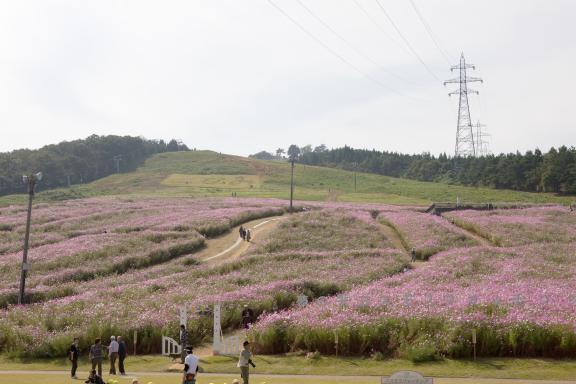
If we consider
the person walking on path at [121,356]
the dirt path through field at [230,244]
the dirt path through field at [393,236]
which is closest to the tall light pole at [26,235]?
the person walking on path at [121,356]

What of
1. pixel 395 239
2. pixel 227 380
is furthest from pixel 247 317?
pixel 395 239

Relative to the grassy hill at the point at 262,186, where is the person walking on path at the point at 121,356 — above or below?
below

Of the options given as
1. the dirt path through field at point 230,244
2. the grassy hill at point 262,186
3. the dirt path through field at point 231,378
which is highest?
the grassy hill at point 262,186

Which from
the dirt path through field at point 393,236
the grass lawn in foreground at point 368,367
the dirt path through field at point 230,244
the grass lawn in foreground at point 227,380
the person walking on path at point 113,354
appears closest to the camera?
the grass lawn in foreground at point 227,380

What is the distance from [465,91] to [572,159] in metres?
23.3

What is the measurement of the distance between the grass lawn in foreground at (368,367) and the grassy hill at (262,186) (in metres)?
77.9

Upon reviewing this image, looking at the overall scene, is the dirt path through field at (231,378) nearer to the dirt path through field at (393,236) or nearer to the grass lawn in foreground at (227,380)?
the grass lawn in foreground at (227,380)

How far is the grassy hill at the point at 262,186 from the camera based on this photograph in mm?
110562

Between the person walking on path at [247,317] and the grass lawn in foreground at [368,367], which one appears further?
the person walking on path at [247,317]

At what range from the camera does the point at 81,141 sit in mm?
185500

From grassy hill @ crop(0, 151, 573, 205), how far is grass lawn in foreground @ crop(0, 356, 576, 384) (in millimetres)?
77880

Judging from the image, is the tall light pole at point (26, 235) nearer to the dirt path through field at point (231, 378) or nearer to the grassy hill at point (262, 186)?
the dirt path through field at point (231, 378)

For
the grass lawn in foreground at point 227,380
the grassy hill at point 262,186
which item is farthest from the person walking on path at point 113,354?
the grassy hill at point 262,186

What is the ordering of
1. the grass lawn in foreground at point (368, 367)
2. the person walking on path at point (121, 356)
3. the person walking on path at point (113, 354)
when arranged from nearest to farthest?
the grass lawn in foreground at point (368, 367) → the person walking on path at point (121, 356) → the person walking on path at point (113, 354)
